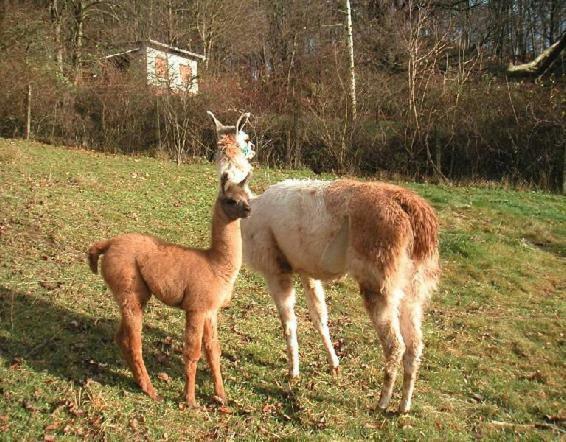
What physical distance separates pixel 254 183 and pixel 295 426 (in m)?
11.3

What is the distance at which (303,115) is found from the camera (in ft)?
77.0

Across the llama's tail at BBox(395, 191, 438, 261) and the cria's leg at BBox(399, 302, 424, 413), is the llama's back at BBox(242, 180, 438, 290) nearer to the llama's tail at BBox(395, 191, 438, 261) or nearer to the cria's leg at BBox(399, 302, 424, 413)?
the llama's tail at BBox(395, 191, 438, 261)

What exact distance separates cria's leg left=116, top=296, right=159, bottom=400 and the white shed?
18.8 metres

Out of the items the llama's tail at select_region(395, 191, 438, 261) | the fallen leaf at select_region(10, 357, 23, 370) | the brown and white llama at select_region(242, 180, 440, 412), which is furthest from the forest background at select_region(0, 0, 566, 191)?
the fallen leaf at select_region(10, 357, 23, 370)

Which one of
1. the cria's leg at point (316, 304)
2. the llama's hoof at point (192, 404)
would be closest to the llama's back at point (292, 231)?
the cria's leg at point (316, 304)

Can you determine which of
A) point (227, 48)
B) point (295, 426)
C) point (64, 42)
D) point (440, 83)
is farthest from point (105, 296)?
point (227, 48)

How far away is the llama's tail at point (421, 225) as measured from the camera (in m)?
5.02

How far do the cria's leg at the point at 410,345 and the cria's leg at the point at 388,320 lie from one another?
207mm

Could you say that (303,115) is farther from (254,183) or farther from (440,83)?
(254,183)

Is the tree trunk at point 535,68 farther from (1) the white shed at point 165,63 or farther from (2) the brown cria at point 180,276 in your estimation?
(1) the white shed at point 165,63

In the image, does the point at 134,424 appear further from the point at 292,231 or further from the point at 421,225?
the point at 421,225

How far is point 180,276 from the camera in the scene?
15.1 feet

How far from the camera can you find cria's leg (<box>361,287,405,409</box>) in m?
4.98

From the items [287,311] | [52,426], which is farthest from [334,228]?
[52,426]
